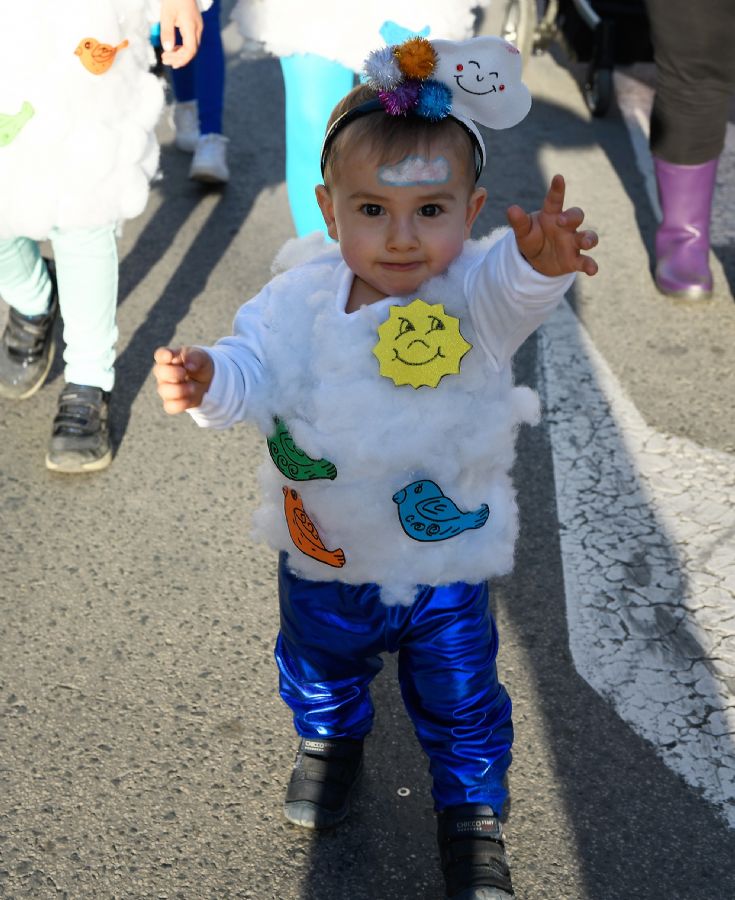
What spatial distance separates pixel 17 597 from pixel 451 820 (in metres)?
1.27

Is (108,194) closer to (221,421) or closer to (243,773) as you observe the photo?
(221,421)

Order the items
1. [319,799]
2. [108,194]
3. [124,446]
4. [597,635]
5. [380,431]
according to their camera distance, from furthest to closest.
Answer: [124,446]
[108,194]
[597,635]
[319,799]
[380,431]

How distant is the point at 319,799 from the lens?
2.27 m

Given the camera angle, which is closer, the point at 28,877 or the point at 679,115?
the point at 28,877

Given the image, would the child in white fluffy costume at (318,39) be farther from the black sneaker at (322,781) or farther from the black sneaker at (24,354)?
the black sneaker at (322,781)

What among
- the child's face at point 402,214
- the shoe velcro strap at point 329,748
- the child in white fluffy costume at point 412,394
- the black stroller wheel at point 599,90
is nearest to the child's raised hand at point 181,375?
the child in white fluffy costume at point 412,394

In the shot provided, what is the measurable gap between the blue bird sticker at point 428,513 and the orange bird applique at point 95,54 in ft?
5.03

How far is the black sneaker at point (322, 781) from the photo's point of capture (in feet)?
7.47

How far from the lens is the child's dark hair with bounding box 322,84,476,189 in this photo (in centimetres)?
187

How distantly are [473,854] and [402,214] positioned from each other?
114 cm

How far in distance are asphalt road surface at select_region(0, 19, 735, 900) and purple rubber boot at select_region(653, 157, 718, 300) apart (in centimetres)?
8

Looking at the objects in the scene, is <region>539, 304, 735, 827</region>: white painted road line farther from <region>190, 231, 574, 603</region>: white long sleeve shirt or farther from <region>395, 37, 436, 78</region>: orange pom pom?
<region>395, 37, 436, 78</region>: orange pom pom

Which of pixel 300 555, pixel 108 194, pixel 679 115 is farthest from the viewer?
pixel 679 115

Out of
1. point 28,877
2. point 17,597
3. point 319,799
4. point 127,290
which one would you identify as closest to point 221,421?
point 319,799
